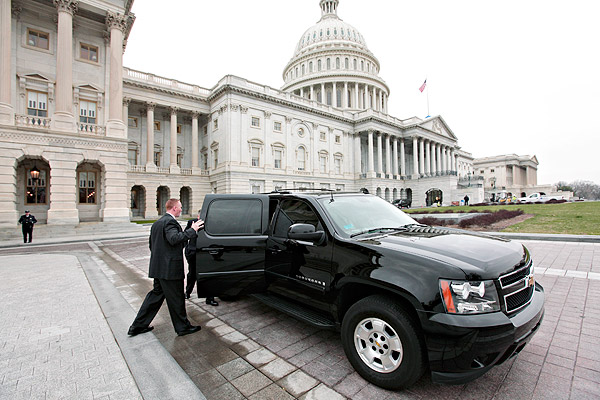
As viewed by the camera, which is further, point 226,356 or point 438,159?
point 438,159

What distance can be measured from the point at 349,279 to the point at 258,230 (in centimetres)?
196

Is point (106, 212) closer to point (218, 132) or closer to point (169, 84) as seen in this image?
point (218, 132)

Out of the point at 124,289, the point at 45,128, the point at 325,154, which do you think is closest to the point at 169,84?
the point at 45,128

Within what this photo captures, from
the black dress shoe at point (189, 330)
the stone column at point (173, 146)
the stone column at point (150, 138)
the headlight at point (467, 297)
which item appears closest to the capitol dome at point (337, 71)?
the stone column at point (173, 146)

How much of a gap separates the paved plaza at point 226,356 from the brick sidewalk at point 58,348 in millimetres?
13

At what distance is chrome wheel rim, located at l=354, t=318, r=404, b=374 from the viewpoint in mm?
2633

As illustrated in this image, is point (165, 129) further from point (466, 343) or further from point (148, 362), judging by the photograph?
point (466, 343)

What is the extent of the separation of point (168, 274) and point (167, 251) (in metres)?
0.32

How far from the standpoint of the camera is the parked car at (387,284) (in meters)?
2.31

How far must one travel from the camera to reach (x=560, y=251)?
9.05 meters

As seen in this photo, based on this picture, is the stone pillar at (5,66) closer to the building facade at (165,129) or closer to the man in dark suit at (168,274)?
the building facade at (165,129)

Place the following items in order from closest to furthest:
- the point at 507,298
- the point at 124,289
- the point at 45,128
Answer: the point at 507,298 < the point at 124,289 < the point at 45,128

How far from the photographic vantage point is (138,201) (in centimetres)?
3634

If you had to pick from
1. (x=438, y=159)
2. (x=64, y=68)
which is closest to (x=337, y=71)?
(x=438, y=159)
